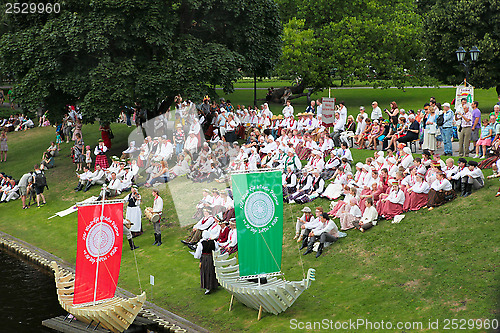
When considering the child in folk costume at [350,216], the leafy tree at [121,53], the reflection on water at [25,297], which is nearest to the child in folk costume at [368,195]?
the child in folk costume at [350,216]

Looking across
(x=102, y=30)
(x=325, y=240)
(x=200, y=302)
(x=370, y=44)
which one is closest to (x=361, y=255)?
(x=325, y=240)

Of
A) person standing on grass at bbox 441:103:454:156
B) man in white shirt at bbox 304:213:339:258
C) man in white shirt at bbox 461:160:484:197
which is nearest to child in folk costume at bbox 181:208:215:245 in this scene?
man in white shirt at bbox 304:213:339:258

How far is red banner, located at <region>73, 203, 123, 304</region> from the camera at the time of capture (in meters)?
16.9

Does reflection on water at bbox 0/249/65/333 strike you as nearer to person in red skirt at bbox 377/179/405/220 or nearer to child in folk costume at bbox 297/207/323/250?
child in folk costume at bbox 297/207/323/250

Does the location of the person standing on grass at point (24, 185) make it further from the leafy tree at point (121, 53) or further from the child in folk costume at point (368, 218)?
the child in folk costume at point (368, 218)

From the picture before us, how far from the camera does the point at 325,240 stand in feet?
62.7

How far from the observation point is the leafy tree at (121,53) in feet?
96.6

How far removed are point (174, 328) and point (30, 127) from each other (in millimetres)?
37310

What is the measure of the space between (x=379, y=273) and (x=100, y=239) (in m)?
8.20

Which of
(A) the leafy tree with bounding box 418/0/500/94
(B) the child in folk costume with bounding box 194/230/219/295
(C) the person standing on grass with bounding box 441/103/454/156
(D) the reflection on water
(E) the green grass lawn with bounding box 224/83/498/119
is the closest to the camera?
(B) the child in folk costume with bounding box 194/230/219/295

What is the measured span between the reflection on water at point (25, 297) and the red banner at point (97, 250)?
2374 mm

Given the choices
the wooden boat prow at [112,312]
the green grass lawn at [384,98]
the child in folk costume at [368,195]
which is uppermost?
the green grass lawn at [384,98]

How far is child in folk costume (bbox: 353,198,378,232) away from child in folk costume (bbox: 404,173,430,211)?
1.11 m

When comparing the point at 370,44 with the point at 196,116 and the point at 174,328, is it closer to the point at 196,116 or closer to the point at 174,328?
the point at 196,116
